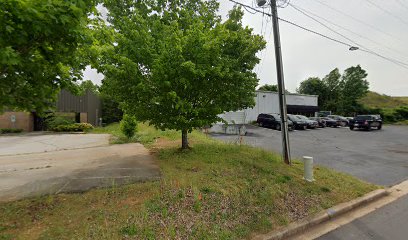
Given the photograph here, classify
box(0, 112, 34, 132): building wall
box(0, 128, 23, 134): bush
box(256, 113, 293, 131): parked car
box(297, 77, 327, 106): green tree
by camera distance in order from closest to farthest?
1. box(0, 128, 23, 134): bush
2. box(0, 112, 34, 132): building wall
3. box(256, 113, 293, 131): parked car
4. box(297, 77, 327, 106): green tree

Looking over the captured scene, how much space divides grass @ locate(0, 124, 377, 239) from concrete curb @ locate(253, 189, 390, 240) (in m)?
0.15

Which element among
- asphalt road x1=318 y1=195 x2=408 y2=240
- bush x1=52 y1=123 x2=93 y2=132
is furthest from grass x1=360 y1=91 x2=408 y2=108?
asphalt road x1=318 y1=195 x2=408 y2=240

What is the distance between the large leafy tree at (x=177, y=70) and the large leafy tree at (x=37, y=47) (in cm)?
278

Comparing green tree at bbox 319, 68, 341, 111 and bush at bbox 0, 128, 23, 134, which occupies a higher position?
green tree at bbox 319, 68, 341, 111

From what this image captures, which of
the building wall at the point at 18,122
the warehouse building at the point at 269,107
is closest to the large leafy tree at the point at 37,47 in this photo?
the warehouse building at the point at 269,107

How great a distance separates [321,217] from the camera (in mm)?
5105

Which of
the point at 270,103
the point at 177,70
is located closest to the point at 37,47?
the point at 177,70

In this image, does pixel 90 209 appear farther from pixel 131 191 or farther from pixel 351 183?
pixel 351 183

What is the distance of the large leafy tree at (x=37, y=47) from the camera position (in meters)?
2.83

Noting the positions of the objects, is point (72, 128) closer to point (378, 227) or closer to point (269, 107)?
point (378, 227)

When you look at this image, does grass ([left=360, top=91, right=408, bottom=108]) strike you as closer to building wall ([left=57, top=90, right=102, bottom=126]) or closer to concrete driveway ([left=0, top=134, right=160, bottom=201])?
building wall ([left=57, top=90, right=102, bottom=126])

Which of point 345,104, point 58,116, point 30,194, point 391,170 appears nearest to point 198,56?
point 30,194

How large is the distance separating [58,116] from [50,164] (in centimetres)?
1915

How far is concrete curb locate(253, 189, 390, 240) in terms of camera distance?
433cm
